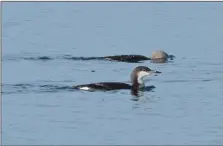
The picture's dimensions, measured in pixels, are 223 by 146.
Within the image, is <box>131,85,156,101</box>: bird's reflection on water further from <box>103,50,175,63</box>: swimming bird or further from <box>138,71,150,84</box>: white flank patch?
<box>103,50,175,63</box>: swimming bird

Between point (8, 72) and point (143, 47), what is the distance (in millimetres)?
7904

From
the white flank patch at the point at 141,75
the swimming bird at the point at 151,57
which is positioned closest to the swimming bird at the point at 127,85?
the white flank patch at the point at 141,75

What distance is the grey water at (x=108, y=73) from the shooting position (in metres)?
19.8

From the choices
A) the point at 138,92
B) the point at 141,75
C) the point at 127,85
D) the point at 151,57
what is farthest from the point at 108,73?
the point at 151,57

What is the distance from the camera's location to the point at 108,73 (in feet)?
95.2

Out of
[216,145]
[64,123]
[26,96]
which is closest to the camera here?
[216,145]

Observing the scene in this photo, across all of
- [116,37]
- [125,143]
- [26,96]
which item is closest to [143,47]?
[116,37]

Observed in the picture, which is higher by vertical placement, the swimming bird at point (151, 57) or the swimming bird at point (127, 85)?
the swimming bird at point (151, 57)

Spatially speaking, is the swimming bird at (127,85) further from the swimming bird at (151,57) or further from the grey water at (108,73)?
the swimming bird at (151,57)

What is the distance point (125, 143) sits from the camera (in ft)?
60.7

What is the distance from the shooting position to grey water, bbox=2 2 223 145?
19.8m

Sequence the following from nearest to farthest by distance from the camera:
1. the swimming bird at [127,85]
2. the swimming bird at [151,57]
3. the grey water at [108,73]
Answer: the grey water at [108,73]
the swimming bird at [127,85]
the swimming bird at [151,57]

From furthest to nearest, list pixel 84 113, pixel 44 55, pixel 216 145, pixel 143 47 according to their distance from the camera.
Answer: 1. pixel 143 47
2. pixel 44 55
3. pixel 84 113
4. pixel 216 145

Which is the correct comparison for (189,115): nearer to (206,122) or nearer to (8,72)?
(206,122)
